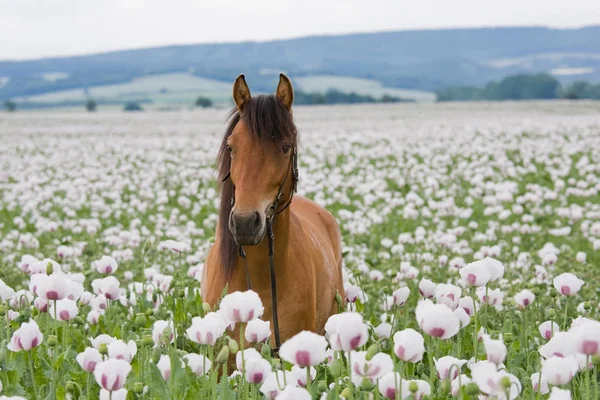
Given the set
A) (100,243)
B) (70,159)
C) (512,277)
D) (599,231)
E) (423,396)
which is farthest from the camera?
(70,159)

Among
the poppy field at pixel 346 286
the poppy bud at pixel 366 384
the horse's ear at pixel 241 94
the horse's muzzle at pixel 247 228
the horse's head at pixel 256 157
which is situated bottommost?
the poppy field at pixel 346 286

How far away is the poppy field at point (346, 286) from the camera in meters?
3.22

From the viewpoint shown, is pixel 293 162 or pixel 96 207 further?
pixel 96 207

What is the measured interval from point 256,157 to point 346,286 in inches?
51.7

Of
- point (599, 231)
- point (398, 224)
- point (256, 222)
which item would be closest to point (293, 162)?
point (256, 222)

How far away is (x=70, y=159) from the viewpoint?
23.3 m

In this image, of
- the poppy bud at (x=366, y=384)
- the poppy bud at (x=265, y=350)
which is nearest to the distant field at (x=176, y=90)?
the poppy bud at (x=265, y=350)

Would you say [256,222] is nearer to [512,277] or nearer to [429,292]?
[429,292]

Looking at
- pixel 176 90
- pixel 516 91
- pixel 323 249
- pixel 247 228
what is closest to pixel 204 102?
pixel 516 91

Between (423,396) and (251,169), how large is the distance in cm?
163

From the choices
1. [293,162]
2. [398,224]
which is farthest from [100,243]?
[293,162]

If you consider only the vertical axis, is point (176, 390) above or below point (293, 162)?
below

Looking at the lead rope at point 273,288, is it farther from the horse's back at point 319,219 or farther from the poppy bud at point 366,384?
the poppy bud at point 366,384

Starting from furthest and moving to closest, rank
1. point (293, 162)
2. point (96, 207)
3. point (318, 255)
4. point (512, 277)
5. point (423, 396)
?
point (96, 207) < point (512, 277) < point (318, 255) < point (293, 162) < point (423, 396)
